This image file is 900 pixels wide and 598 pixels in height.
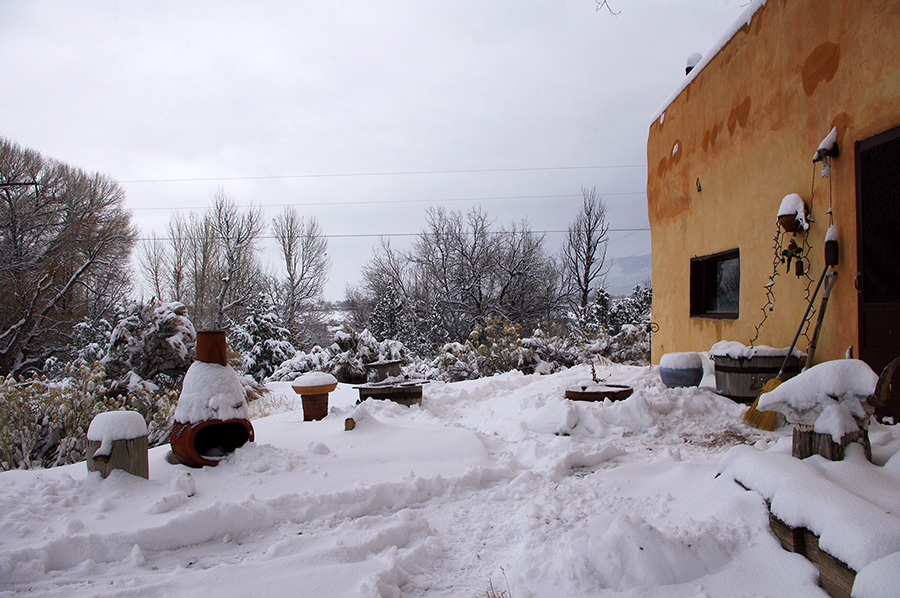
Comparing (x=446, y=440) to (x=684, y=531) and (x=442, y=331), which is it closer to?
(x=684, y=531)

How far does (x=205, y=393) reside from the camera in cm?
380

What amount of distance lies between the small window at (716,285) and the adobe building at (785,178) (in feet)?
0.07

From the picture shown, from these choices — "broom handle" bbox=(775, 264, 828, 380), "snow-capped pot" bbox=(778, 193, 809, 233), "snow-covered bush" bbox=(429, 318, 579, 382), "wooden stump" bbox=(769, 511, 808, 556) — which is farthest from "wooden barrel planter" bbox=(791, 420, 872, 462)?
"snow-covered bush" bbox=(429, 318, 579, 382)

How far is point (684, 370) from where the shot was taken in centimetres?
579

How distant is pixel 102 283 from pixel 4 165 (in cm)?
456

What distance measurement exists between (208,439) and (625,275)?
2010 centimetres

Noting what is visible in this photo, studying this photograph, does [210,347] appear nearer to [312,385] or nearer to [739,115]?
[312,385]

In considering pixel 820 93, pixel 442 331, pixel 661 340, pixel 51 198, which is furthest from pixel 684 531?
pixel 51 198

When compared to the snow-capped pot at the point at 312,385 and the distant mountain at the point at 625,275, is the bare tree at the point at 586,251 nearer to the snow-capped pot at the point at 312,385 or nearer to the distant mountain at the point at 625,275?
the distant mountain at the point at 625,275

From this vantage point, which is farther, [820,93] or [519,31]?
[820,93]

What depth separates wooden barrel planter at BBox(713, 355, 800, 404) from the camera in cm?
476

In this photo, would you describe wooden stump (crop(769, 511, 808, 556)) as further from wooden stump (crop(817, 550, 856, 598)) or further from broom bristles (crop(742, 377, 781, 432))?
broom bristles (crop(742, 377, 781, 432))

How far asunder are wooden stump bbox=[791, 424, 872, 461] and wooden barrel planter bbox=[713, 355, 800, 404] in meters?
2.30

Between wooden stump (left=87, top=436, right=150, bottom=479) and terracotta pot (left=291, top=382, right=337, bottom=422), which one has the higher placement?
wooden stump (left=87, top=436, right=150, bottom=479)
